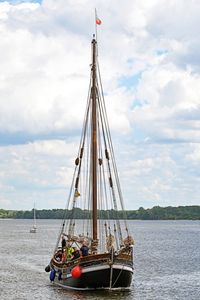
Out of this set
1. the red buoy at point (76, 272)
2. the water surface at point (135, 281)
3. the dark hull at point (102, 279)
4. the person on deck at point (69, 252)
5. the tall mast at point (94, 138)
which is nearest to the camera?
the dark hull at point (102, 279)

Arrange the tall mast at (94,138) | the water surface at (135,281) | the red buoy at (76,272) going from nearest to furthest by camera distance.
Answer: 1. the red buoy at (76,272)
2. the water surface at (135,281)
3. the tall mast at (94,138)

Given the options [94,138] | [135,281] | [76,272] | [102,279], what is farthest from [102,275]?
Result: [135,281]

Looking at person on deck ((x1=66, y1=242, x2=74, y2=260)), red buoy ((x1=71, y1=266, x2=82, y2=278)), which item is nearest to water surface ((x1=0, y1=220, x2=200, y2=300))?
red buoy ((x1=71, y1=266, x2=82, y2=278))

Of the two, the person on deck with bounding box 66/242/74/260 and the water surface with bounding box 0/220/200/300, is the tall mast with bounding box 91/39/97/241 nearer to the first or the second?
the person on deck with bounding box 66/242/74/260

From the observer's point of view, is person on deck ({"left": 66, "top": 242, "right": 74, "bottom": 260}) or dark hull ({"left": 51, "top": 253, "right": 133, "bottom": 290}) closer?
dark hull ({"left": 51, "top": 253, "right": 133, "bottom": 290})

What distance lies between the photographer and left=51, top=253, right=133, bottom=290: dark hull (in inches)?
1674

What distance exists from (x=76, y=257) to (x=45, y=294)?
354 centimetres

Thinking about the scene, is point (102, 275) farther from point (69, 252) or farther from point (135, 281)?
point (135, 281)

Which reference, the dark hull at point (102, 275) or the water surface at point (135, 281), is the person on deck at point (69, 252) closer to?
the dark hull at point (102, 275)

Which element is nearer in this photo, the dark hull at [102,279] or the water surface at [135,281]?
the dark hull at [102,279]

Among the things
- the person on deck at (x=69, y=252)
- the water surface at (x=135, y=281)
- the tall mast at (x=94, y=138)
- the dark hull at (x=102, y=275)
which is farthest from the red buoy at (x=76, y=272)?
the tall mast at (x=94, y=138)

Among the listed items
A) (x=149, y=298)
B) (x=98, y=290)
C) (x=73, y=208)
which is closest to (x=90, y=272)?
(x=98, y=290)

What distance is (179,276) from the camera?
58938 millimetres

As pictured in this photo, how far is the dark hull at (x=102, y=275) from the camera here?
140 ft
